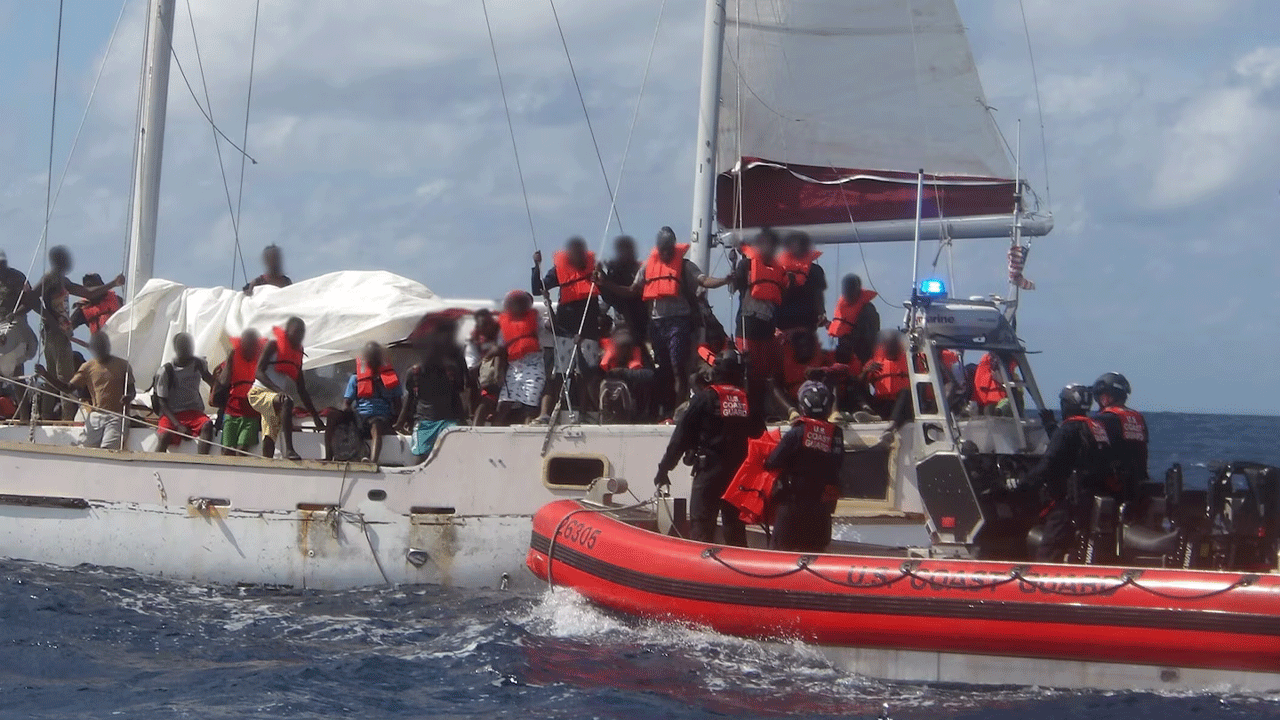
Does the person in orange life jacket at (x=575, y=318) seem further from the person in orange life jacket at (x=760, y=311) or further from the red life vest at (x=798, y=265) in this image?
the red life vest at (x=798, y=265)

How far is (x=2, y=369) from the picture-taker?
13180mm

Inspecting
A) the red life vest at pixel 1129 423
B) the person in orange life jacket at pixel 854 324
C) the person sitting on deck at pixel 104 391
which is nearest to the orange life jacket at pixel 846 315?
the person in orange life jacket at pixel 854 324

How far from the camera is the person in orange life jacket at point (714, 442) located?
9.12 m

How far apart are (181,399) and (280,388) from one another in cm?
108

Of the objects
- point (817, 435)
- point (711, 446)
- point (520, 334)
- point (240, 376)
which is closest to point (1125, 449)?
point (817, 435)

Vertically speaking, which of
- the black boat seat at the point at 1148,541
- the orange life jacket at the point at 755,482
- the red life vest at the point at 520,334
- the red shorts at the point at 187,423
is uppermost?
the red life vest at the point at 520,334

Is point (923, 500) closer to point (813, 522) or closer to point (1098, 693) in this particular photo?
point (813, 522)

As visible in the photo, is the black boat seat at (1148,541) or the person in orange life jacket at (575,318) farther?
the person in orange life jacket at (575,318)

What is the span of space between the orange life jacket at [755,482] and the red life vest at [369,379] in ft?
12.9

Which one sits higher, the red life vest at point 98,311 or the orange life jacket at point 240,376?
the red life vest at point 98,311

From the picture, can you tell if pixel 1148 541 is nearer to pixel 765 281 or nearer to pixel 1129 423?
pixel 1129 423

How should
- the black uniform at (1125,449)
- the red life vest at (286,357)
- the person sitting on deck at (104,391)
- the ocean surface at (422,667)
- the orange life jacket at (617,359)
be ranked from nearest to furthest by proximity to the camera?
the ocean surface at (422,667)
the black uniform at (1125,449)
the orange life jacket at (617,359)
the red life vest at (286,357)
the person sitting on deck at (104,391)

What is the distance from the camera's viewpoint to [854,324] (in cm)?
1137

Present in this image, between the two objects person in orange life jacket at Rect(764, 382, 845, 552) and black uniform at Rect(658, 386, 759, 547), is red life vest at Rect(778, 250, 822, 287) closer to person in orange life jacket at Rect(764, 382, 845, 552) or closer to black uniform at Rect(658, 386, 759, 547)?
black uniform at Rect(658, 386, 759, 547)
